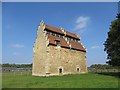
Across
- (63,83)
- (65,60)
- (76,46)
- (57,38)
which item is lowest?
(63,83)

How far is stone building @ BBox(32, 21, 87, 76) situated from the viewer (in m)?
43.2

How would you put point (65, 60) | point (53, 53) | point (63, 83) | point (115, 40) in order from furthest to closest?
point (65, 60), point (53, 53), point (115, 40), point (63, 83)

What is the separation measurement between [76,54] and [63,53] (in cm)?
660

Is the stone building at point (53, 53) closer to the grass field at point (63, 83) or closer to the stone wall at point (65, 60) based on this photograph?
the stone wall at point (65, 60)

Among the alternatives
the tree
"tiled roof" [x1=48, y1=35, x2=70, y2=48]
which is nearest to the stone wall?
"tiled roof" [x1=48, y1=35, x2=70, y2=48]

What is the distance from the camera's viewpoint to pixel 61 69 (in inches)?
1812

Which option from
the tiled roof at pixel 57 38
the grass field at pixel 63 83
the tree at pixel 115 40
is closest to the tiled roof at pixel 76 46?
the tiled roof at pixel 57 38

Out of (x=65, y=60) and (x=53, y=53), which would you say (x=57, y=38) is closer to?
(x=53, y=53)

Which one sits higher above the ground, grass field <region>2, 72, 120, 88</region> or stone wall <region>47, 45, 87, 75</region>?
stone wall <region>47, 45, 87, 75</region>

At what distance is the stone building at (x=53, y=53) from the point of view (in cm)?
4319

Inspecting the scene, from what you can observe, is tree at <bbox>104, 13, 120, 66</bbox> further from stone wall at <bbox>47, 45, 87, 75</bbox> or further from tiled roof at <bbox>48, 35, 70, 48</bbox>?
tiled roof at <bbox>48, 35, 70, 48</bbox>

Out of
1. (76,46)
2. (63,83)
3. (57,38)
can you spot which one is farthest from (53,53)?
(63,83)

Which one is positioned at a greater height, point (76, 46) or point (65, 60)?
point (76, 46)

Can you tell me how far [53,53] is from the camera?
4425 cm
